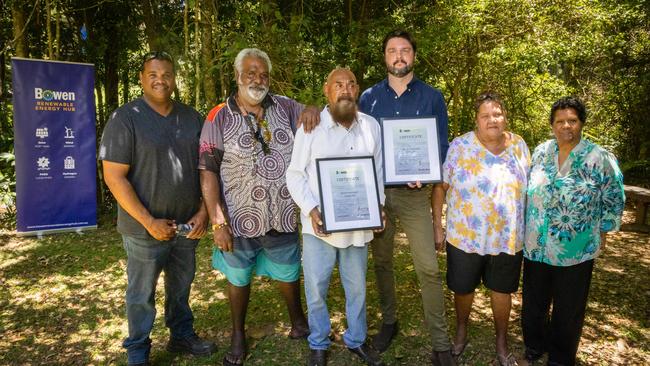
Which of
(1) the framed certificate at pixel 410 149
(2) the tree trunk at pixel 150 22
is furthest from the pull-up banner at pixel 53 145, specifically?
(1) the framed certificate at pixel 410 149

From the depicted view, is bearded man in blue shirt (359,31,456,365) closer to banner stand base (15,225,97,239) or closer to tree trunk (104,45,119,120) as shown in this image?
banner stand base (15,225,97,239)

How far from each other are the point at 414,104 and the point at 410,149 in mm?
434

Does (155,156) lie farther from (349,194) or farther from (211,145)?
(349,194)

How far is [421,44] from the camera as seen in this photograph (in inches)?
304

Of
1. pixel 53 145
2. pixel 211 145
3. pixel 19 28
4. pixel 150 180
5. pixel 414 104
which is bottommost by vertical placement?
pixel 150 180

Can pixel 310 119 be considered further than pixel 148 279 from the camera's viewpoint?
No

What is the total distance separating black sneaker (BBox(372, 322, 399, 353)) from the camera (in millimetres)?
3893

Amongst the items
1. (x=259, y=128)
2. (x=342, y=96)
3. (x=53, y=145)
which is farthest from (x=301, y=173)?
(x=53, y=145)

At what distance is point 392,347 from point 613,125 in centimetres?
1169

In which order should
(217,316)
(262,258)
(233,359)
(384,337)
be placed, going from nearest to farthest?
(233,359) → (262,258) → (384,337) → (217,316)

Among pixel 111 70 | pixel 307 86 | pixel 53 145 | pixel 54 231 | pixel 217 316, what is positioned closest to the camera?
pixel 217 316

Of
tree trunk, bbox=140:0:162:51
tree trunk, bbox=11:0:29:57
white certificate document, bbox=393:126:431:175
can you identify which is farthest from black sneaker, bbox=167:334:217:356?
tree trunk, bbox=11:0:29:57

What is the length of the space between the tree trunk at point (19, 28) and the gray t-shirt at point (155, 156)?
5.80 m

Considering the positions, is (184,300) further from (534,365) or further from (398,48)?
(534,365)
